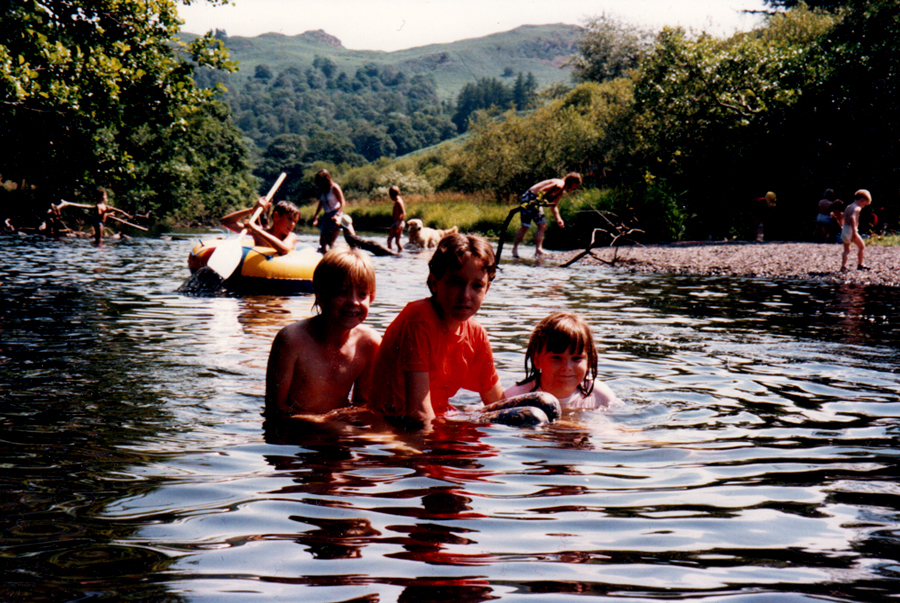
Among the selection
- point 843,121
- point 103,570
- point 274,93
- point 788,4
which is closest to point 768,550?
point 103,570

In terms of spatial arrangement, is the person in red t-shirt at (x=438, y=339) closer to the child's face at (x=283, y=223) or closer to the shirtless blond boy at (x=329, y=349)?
the shirtless blond boy at (x=329, y=349)

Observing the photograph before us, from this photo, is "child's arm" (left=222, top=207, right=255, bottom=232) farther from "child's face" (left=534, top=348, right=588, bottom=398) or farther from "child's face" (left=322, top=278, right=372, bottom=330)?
"child's face" (left=322, top=278, right=372, bottom=330)

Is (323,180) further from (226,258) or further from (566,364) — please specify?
(566,364)

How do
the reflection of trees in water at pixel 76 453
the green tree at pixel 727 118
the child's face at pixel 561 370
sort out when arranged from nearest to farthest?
1. the reflection of trees in water at pixel 76 453
2. the child's face at pixel 561 370
3. the green tree at pixel 727 118

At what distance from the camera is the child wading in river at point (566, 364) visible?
4.95 metres

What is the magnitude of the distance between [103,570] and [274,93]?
655ft

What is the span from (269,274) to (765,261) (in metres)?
12.2

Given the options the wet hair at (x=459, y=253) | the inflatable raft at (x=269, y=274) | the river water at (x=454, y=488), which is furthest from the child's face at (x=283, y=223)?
the wet hair at (x=459, y=253)

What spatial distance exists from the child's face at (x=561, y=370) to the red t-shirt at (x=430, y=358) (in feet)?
1.33

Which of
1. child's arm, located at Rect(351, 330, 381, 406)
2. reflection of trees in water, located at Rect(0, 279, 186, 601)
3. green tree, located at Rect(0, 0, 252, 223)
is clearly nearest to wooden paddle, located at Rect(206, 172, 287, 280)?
reflection of trees in water, located at Rect(0, 279, 186, 601)

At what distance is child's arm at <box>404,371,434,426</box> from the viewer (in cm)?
436

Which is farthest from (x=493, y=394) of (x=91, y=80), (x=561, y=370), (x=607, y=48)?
(x=607, y=48)

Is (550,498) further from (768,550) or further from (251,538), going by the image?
(251,538)

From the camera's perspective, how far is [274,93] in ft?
628
